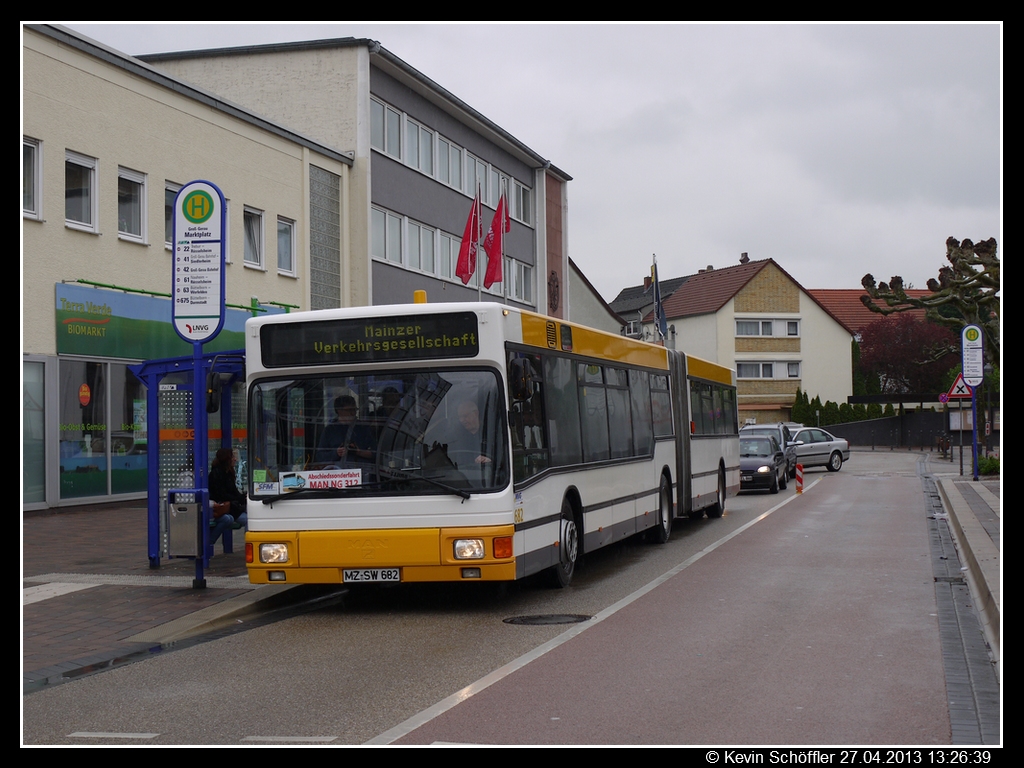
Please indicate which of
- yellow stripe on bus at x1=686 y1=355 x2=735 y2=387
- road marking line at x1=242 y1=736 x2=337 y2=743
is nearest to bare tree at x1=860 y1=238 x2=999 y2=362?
yellow stripe on bus at x1=686 y1=355 x2=735 y2=387

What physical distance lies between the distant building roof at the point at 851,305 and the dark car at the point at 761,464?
5757 cm

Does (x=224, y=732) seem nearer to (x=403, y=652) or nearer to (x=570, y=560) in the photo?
(x=403, y=652)

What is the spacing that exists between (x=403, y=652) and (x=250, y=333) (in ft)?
11.4

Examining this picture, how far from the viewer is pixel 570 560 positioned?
11930 mm

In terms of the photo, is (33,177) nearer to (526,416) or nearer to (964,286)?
(526,416)

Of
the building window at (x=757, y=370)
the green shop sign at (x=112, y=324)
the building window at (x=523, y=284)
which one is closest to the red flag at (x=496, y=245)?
the green shop sign at (x=112, y=324)

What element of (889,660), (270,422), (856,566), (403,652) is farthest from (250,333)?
(856,566)

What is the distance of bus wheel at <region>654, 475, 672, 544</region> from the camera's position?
53.8ft

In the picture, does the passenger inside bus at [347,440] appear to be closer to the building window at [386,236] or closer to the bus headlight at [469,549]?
the bus headlight at [469,549]

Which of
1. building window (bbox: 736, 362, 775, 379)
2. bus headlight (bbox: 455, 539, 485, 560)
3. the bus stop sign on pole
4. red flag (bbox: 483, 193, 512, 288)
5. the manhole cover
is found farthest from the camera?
building window (bbox: 736, 362, 775, 379)

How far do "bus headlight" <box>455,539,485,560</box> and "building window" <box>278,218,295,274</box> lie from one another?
61.4ft

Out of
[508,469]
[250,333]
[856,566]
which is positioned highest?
[250,333]

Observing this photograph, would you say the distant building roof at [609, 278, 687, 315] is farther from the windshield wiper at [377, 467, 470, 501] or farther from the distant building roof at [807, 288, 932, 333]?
the windshield wiper at [377, 467, 470, 501]

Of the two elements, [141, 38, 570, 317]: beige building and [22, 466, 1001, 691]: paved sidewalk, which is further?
[141, 38, 570, 317]: beige building
